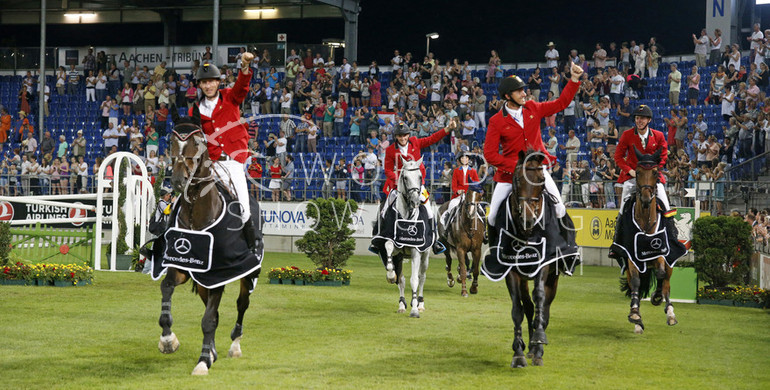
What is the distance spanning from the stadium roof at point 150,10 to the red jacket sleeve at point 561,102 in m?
30.9

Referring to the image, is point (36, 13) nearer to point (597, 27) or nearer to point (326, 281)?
point (597, 27)

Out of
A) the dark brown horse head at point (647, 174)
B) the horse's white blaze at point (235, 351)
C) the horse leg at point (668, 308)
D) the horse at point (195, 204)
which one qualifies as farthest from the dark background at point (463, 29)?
the horse at point (195, 204)

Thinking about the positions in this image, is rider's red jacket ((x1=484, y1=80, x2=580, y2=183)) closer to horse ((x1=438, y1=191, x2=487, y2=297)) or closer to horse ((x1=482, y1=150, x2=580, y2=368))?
horse ((x1=482, y1=150, x2=580, y2=368))

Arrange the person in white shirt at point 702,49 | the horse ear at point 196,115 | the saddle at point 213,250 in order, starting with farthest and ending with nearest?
the person in white shirt at point 702,49 → the horse ear at point 196,115 → the saddle at point 213,250

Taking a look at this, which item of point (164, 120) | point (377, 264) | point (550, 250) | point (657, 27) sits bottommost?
point (377, 264)

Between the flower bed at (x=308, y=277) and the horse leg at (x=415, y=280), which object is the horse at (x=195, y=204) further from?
the flower bed at (x=308, y=277)

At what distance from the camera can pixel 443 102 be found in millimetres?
30172

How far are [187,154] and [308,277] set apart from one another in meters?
9.53

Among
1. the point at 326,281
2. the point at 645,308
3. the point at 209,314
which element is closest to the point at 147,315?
the point at 209,314

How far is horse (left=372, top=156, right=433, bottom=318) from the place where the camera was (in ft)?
41.3

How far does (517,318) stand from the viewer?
8.65m

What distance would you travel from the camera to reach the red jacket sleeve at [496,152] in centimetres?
888

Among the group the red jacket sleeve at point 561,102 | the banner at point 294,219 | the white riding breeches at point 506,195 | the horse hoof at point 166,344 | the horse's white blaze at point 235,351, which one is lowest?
the horse's white blaze at point 235,351

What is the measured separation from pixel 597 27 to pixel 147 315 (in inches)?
1169
